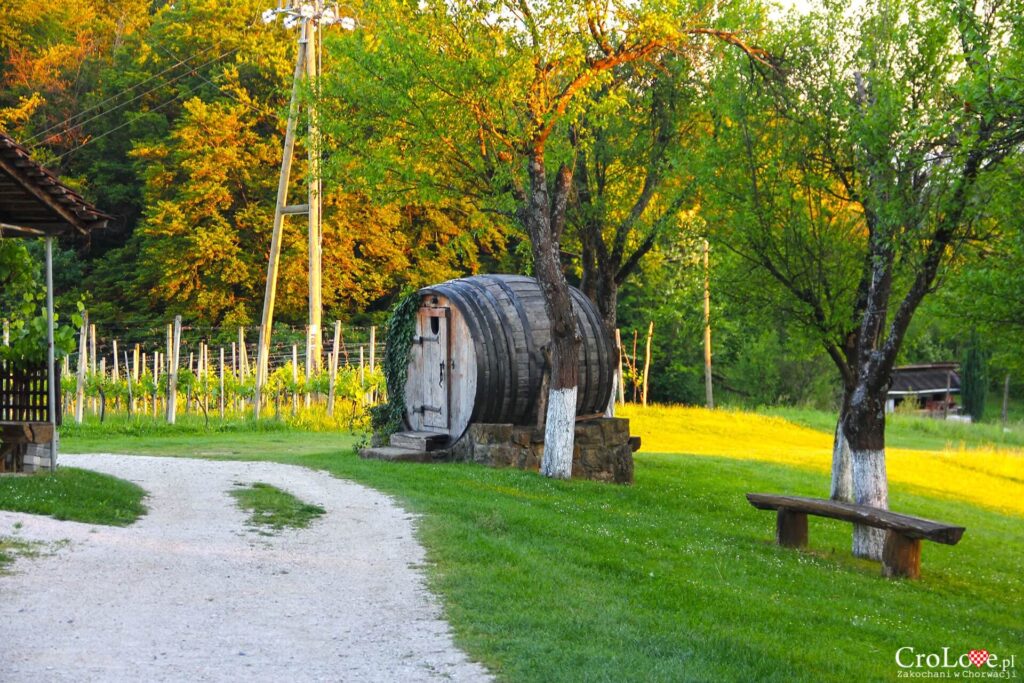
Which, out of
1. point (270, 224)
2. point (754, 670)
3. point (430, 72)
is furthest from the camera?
point (270, 224)

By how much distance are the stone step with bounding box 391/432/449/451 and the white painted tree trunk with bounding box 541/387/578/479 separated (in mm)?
2436

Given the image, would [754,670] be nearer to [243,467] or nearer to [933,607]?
[933,607]

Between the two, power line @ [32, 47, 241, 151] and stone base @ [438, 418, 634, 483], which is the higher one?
power line @ [32, 47, 241, 151]

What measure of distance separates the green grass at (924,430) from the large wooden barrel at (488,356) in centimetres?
1908

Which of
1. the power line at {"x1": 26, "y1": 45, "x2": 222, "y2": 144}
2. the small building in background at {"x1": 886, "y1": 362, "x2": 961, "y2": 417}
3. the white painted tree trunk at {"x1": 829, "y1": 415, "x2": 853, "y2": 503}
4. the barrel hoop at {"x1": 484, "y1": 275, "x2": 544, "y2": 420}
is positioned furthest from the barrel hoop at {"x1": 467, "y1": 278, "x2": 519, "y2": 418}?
Result: the small building in background at {"x1": 886, "y1": 362, "x2": 961, "y2": 417}

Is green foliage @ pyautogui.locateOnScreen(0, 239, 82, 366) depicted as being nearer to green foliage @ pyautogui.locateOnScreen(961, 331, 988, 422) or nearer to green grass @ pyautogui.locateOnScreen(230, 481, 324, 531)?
green grass @ pyautogui.locateOnScreen(230, 481, 324, 531)

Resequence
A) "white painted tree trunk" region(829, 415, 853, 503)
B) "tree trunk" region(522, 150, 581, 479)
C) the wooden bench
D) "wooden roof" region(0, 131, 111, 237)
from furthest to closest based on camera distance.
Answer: "tree trunk" region(522, 150, 581, 479) < "white painted tree trunk" region(829, 415, 853, 503) < "wooden roof" region(0, 131, 111, 237) < the wooden bench

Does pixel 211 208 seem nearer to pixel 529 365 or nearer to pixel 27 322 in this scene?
pixel 529 365

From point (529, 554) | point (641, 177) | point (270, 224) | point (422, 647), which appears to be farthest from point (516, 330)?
point (270, 224)

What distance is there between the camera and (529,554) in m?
10.0

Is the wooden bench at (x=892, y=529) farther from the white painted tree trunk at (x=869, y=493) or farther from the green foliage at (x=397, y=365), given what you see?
the green foliage at (x=397, y=365)

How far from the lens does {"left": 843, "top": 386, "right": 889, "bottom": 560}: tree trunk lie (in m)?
12.3

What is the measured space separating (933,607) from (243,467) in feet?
32.4

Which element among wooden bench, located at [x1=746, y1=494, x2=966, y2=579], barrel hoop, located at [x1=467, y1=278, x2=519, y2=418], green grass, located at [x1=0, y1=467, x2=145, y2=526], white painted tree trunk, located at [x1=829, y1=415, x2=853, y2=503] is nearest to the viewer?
wooden bench, located at [x1=746, y1=494, x2=966, y2=579]
